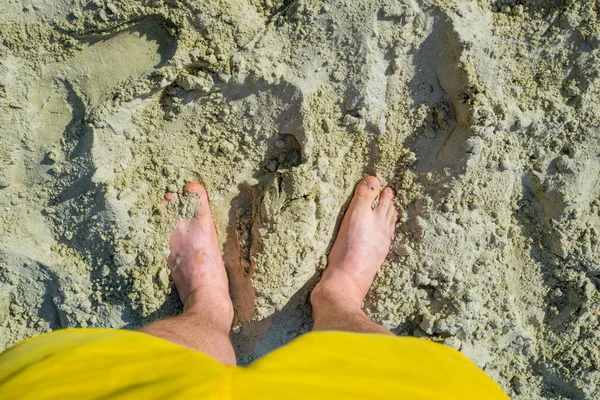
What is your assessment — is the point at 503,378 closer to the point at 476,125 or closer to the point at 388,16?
the point at 476,125

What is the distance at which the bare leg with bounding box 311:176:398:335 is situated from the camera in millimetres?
1687

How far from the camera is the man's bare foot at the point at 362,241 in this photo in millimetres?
1710

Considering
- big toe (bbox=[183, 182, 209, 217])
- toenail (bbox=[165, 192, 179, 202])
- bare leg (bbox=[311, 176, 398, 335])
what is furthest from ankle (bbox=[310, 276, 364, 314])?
toenail (bbox=[165, 192, 179, 202])

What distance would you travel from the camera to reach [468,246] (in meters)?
1.67

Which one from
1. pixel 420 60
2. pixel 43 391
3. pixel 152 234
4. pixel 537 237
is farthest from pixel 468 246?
pixel 43 391

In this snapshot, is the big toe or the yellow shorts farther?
the big toe

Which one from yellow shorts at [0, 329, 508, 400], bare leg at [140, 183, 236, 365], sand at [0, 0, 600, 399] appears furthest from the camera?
bare leg at [140, 183, 236, 365]

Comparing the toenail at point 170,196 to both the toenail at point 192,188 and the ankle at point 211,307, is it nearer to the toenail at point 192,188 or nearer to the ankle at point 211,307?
the toenail at point 192,188

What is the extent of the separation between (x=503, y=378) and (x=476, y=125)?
3.13 feet

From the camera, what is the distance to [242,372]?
0.83 metres

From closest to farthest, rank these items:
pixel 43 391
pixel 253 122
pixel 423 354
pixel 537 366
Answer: pixel 43 391
pixel 423 354
pixel 253 122
pixel 537 366

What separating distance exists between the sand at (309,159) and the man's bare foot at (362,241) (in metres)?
0.05

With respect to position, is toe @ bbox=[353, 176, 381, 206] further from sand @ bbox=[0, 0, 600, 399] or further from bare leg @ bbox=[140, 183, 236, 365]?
bare leg @ bbox=[140, 183, 236, 365]

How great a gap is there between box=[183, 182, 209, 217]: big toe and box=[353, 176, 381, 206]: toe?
0.56 metres
